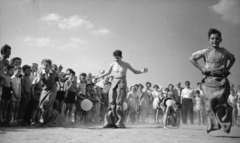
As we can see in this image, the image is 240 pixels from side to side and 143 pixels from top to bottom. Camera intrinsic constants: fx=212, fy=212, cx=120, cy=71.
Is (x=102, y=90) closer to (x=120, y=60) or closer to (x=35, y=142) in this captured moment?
(x=120, y=60)

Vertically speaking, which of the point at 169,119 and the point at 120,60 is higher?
the point at 120,60

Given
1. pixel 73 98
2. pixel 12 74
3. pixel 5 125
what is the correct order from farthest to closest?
pixel 73 98, pixel 12 74, pixel 5 125

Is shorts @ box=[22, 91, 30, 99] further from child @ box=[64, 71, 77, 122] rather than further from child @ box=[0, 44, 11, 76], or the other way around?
child @ box=[64, 71, 77, 122]

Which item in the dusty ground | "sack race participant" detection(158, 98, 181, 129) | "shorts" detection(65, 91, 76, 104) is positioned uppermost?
"shorts" detection(65, 91, 76, 104)

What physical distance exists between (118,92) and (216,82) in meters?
2.94

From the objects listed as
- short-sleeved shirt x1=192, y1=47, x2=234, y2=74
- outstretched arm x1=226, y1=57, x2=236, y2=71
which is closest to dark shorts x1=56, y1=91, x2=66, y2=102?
short-sleeved shirt x1=192, y1=47, x2=234, y2=74

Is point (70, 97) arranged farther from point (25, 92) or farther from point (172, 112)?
point (172, 112)

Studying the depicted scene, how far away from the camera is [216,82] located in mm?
4535

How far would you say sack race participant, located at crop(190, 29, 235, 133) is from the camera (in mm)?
4441

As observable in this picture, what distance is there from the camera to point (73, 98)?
816 cm

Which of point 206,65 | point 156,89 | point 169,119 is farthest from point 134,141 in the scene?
point 156,89

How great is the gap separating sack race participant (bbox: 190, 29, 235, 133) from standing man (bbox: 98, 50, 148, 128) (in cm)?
227

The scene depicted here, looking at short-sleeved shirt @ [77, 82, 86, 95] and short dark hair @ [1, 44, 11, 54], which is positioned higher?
short dark hair @ [1, 44, 11, 54]

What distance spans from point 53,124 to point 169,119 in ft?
12.5
